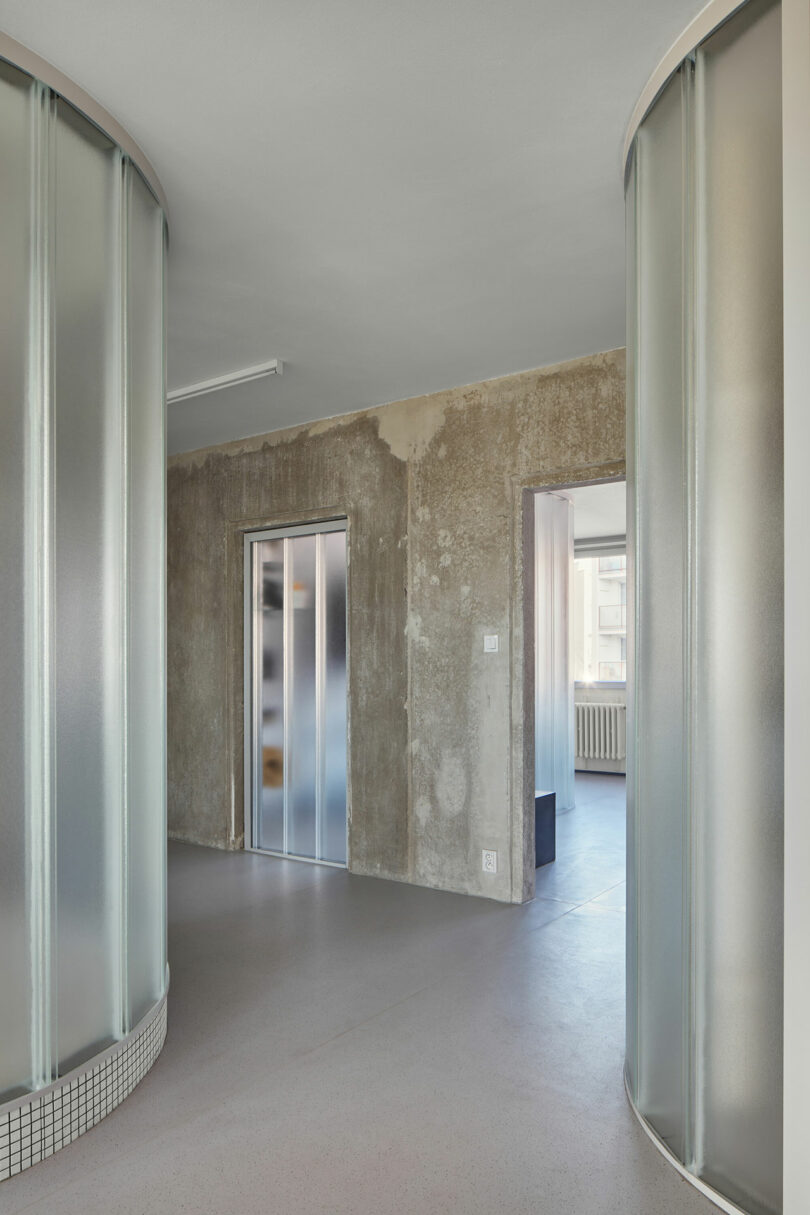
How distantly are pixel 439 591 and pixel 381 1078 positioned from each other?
2844 mm

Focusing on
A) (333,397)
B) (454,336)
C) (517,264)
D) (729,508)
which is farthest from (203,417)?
(729,508)

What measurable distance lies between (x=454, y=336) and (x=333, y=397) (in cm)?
119

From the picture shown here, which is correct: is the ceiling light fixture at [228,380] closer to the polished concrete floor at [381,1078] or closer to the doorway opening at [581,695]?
the doorway opening at [581,695]

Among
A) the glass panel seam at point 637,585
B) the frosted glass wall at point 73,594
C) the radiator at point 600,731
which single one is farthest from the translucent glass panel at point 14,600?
the radiator at point 600,731

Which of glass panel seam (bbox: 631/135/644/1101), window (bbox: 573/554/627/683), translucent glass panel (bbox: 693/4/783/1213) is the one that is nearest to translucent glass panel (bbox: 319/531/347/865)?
glass panel seam (bbox: 631/135/644/1101)

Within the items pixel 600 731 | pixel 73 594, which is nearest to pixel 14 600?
pixel 73 594

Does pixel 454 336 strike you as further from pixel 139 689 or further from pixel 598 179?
pixel 139 689

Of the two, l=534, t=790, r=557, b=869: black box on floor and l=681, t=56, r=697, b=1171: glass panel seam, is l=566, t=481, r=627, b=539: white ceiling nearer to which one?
l=534, t=790, r=557, b=869: black box on floor

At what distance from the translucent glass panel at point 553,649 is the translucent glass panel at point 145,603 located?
4.77 metres

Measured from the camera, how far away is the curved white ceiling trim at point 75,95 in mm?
2205

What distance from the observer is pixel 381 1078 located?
8.98 ft

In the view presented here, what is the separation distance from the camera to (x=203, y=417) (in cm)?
557

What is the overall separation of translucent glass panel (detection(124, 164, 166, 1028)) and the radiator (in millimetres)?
7643

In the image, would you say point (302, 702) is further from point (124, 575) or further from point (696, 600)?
point (696, 600)
